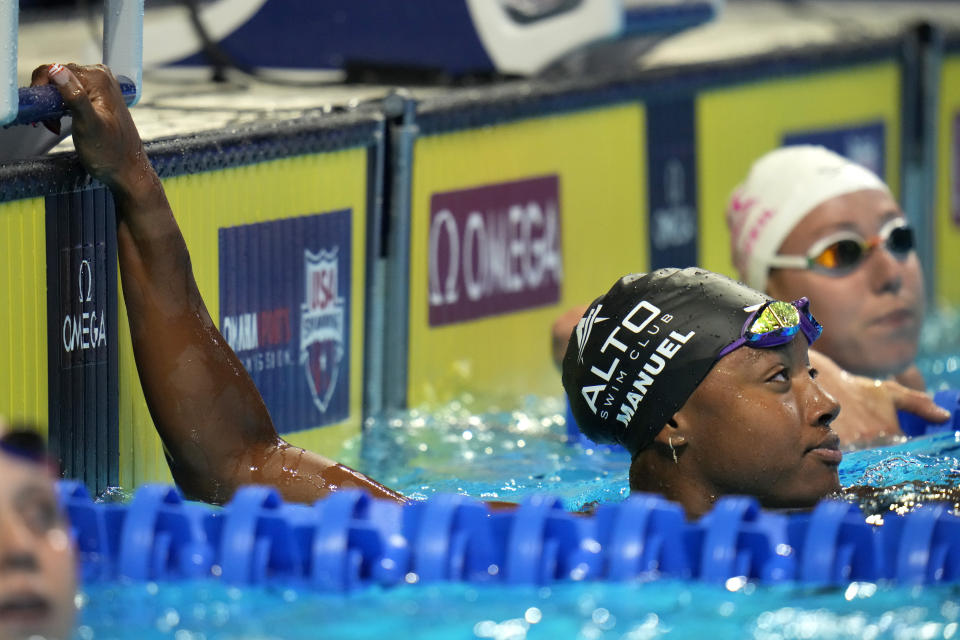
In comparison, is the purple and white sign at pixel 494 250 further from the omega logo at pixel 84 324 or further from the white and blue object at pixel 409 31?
the omega logo at pixel 84 324

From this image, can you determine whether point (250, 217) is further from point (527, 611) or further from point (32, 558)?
point (32, 558)

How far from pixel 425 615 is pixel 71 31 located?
207 inches

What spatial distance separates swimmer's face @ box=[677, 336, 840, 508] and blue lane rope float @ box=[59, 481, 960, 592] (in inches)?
12.1

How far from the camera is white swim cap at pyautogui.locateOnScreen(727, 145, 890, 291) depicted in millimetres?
3984

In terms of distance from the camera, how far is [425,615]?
7.50 ft

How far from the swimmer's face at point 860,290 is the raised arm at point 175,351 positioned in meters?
1.51

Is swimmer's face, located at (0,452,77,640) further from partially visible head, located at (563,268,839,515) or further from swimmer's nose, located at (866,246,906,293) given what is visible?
swimmer's nose, located at (866,246,906,293)

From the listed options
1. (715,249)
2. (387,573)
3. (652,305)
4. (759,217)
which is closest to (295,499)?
(387,573)

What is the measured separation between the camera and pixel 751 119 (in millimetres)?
5359

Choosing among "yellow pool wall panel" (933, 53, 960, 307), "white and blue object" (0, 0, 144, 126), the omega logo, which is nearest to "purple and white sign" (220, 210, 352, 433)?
the omega logo

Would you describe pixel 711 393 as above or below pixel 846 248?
below

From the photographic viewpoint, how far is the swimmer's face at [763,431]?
9.02 ft

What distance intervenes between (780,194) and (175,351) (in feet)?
5.67

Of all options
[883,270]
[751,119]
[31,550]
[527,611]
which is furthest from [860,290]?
[31,550]
